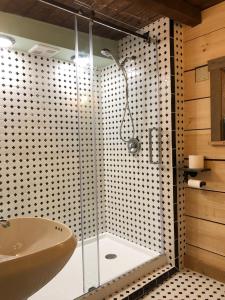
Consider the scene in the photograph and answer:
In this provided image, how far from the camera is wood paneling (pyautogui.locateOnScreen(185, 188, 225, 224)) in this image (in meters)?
1.98

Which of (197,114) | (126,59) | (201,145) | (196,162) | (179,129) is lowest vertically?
(196,162)

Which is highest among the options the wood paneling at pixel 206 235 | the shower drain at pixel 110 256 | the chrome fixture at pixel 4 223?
the chrome fixture at pixel 4 223

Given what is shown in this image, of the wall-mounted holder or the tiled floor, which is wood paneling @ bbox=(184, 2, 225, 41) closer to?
the wall-mounted holder

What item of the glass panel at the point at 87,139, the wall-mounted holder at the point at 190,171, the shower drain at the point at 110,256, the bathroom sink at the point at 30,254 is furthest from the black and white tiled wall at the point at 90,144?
the bathroom sink at the point at 30,254

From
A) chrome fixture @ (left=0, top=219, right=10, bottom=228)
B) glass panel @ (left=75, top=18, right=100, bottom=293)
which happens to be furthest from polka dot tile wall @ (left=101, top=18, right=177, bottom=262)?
chrome fixture @ (left=0, top=219, right=10, bottom=228)

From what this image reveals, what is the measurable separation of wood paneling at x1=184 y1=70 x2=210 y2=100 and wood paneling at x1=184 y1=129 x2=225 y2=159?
0.30 meters

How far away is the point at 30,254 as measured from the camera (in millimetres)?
883

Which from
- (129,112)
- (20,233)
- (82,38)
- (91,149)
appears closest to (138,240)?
(91,149)

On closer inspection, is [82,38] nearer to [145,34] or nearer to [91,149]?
[145,34]

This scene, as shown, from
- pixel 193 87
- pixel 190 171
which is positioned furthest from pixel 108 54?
pixel 190 171

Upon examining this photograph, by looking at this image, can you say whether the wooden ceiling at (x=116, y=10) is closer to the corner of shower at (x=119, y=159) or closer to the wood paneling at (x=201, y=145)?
the corner of shower at (x=119, y=159)

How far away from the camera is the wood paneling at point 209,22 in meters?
1.92

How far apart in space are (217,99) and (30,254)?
1724 mm

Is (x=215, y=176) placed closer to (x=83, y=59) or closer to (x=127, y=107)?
(x=127, y=107)
